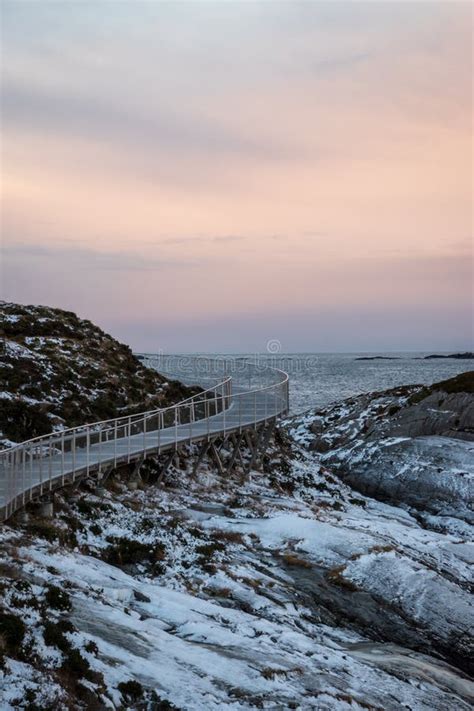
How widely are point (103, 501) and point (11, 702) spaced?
1122 cm

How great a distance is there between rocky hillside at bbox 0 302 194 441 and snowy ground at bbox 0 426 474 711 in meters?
6.43

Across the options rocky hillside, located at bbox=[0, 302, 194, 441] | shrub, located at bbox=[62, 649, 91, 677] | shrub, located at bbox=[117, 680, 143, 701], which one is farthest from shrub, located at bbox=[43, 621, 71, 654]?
rocky hillside, located at bbox=[0, 302, 194, 441]

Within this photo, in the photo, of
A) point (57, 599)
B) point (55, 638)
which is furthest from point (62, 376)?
point (55, 638)

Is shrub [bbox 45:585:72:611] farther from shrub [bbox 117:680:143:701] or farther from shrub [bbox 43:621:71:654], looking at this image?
shrub [bbox 117:680:143:701]

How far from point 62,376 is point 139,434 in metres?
10.4

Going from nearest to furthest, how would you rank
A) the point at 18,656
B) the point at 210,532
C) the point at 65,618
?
the point at 18,656
the point at 65,618
the point at 210,532

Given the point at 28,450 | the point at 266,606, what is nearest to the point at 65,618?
the point at 266,606

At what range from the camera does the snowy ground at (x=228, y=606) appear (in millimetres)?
10531

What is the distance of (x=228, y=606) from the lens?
14727mm

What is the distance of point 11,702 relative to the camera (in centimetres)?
900

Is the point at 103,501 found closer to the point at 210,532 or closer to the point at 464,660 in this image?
the point at 210,532

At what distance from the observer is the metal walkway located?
1686 centimetres

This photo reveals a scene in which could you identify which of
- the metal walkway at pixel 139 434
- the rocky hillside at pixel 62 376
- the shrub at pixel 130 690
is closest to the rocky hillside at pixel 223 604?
the shrub at pixel 130 690

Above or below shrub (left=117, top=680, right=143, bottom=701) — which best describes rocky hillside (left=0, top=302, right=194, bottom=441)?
above
